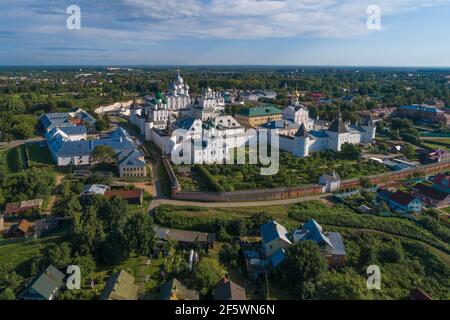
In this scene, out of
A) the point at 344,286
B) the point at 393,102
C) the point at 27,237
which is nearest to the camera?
the point at 344,286

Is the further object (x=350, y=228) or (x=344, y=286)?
(x=350, y=228)

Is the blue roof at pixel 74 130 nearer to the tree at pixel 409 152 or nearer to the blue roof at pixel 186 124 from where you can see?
the blue roof at pixel 186 124

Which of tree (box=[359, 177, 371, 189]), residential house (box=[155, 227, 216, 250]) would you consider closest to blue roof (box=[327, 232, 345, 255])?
residential house (box=[155, 227, 216, 250])

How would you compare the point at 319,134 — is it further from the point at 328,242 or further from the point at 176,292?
the point at 176,292

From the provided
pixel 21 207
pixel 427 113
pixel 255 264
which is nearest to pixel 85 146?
pixel 21 207
